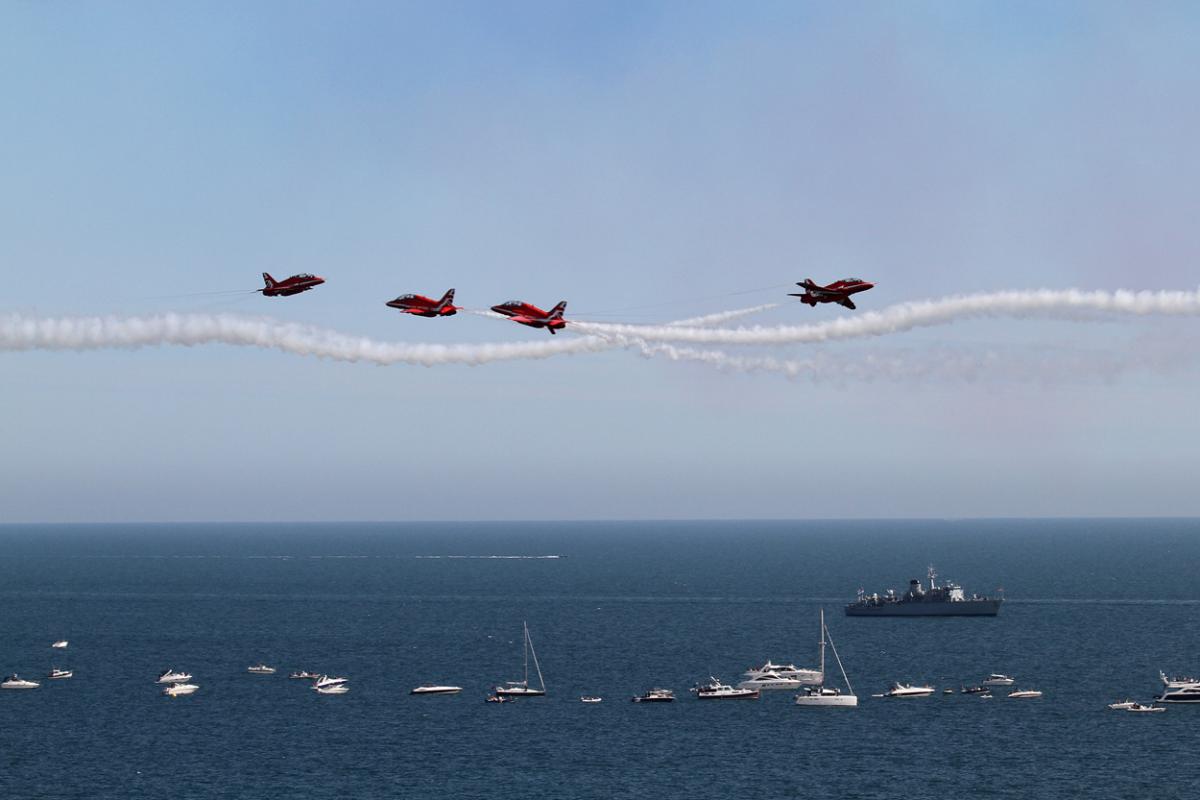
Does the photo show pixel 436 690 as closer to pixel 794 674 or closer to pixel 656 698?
pixel 656 698

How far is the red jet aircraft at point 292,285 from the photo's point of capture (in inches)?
4058

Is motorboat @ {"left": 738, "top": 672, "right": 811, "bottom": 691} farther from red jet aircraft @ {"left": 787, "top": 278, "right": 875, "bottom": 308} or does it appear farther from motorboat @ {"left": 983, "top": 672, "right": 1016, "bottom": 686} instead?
red jet aircraft @ {"left": 787, "top": 278, "right": 875, "bottom": 308}

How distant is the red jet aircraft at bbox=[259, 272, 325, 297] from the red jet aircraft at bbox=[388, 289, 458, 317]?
6392mm

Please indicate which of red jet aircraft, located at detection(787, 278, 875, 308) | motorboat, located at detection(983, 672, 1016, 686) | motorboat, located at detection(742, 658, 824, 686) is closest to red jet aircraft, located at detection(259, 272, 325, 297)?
red jet aircraft, located at detection(787, 278, 875, 308)

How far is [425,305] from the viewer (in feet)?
343

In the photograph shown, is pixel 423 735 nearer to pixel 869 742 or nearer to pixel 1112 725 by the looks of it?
pixel 869 742

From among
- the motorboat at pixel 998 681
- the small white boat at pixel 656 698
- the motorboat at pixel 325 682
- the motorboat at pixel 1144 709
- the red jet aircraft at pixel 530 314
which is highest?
the red jet aircraft at pixel 530 314

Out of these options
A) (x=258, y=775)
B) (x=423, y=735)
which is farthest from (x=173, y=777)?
(x=423, y=735)

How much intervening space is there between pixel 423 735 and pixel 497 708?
20804 millimetres

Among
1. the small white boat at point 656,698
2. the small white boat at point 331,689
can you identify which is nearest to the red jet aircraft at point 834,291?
the small white boat at point 656,698

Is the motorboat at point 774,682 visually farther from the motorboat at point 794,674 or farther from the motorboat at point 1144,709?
the motorboat at point 1144,709

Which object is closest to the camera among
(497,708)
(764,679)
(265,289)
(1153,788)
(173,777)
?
(265,289)

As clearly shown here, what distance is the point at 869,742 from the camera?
493 feet

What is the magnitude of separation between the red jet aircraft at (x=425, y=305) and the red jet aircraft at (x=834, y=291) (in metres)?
28.2
